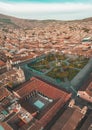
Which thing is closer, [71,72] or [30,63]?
[71,72]

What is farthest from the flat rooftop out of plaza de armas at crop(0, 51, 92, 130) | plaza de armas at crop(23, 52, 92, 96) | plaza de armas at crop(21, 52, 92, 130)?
plaza de armas at crop(23, 52, 92, 96)

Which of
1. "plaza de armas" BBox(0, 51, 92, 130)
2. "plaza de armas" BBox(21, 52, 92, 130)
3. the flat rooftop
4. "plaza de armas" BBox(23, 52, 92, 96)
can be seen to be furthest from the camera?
"plaza de armas" BBox(23, 52, 92, 96)

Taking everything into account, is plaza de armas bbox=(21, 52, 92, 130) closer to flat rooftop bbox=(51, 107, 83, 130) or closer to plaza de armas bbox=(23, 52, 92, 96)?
plaza de armas bbox=(23, 52, 92, 96)

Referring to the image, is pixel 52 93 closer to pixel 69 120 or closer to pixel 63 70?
pixel 69 120

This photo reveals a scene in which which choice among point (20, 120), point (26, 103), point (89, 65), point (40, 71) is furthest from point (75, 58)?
point (20, 120)

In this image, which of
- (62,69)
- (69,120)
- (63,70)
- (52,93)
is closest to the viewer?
(69,120)

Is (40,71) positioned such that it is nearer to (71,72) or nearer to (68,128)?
(71,72)

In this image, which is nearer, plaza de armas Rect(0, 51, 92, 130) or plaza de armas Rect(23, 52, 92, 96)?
plaza de armas Rect(0, 51, 92, 130)

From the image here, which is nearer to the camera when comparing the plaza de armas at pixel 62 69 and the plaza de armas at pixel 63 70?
the plaza de armas at pixel 63 70

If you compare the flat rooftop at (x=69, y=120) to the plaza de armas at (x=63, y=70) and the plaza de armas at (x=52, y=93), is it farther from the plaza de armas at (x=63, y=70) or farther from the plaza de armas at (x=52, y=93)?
the plaza de armas at (x=63, y=70)

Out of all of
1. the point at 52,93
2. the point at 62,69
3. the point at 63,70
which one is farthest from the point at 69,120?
the point at 62,69

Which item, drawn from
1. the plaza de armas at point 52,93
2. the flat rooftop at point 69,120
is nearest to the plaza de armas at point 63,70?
the plaza de armas at point 52,93
